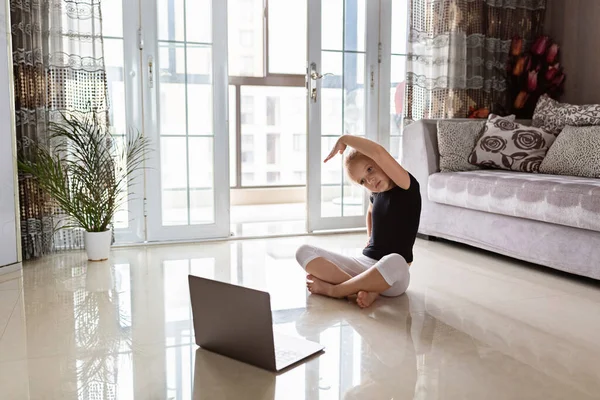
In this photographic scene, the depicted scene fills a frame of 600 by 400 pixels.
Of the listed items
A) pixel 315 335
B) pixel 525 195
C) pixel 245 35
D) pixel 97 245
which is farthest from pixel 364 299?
pixel 245 35

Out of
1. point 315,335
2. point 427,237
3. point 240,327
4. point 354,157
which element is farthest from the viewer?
point 427,237

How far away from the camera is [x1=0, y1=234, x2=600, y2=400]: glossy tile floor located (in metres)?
1.62

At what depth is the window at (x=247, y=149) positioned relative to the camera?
20.5ft

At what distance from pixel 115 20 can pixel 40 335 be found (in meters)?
2.24

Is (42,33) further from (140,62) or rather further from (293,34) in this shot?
(293,34)

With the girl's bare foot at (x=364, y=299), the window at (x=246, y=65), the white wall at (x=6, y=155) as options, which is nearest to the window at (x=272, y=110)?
the window at (x=246, y=65)

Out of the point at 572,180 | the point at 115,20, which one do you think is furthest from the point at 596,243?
the point at 115,20

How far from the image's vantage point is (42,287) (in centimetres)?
275

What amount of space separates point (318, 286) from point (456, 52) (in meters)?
2.54

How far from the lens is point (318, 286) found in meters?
2.52

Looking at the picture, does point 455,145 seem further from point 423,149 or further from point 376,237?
point 376,237

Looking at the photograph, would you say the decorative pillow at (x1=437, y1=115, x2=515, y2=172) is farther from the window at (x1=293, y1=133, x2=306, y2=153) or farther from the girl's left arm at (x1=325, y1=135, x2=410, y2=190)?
the window at (x1=293, y1=133, x2=306, y2=153)

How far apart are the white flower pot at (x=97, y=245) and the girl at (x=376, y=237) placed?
135cm

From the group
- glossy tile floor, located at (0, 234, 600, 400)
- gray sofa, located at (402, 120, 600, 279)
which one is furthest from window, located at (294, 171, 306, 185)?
glossy tile floor, located at (0, 234, 600, 400)
